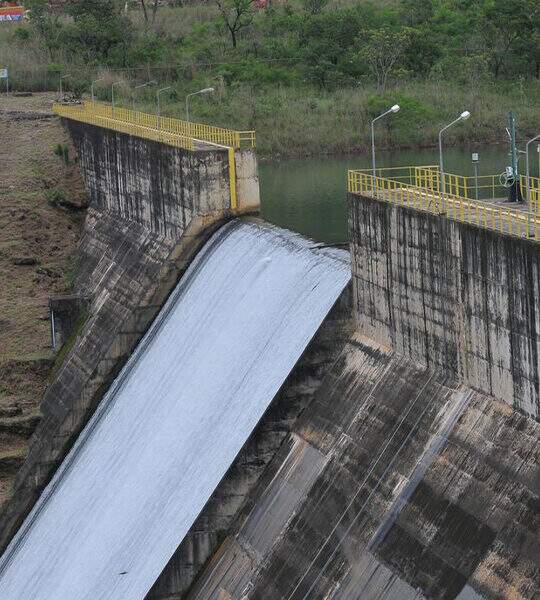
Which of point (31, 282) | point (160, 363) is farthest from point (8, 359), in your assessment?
point (160, 363)

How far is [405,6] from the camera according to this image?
81062 mm

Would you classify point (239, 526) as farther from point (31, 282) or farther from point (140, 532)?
point (31, 282)

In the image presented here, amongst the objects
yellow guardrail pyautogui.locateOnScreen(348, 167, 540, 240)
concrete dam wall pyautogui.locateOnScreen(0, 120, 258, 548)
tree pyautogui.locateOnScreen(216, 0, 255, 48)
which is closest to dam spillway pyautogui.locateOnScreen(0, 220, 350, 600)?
concrete dam wall pyautogui.locateOnScreen(0, 120, 258, 548)

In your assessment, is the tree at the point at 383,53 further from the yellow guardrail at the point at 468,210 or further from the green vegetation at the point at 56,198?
the yellow guardrail at the point at 468,210

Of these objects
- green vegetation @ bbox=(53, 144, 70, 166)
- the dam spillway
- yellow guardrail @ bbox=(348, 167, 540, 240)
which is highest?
yellow guardrail @ bbox=(348, 167, 540, 240)

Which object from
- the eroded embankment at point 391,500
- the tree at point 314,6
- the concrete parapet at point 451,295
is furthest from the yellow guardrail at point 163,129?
the tree at point 314,6

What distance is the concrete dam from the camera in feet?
56.0

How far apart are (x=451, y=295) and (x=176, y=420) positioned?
7.86 m

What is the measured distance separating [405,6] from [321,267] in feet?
196

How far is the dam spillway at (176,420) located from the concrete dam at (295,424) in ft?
0.19

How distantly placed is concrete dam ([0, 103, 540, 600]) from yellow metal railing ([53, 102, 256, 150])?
2829 millimetres

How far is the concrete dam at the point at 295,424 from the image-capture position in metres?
17.1

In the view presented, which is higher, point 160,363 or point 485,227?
point 485,227

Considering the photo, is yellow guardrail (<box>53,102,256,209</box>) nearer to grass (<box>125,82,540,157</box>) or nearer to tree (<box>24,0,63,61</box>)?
grass (<box>125,82,540,157</box>)
